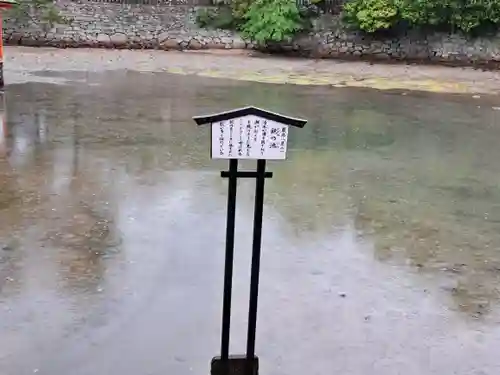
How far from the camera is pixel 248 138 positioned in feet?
10.3

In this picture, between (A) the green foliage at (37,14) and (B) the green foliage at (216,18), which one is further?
(B) the green foliage at (216,18)

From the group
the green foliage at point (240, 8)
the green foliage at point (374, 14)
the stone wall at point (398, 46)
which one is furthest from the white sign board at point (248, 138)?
the green foliage at point (240, 8)

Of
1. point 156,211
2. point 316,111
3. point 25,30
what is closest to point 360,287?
point 156,211

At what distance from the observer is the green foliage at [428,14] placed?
752 inches

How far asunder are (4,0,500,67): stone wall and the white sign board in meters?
17.6

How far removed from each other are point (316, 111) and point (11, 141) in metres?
4.97

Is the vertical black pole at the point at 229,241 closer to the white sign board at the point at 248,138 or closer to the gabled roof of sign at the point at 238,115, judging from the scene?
the white sign board at the point at 248,138

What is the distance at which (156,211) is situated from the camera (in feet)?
19.2

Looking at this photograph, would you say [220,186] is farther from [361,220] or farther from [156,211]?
[361,220]

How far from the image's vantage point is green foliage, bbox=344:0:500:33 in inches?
752

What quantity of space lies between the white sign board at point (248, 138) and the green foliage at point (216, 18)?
18652 mm

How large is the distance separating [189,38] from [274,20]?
296cm

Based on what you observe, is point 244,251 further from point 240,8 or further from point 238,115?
point 240,8

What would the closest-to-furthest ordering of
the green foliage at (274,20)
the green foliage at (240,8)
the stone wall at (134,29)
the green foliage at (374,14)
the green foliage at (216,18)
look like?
the green foliage at (374,14) < the green foliage at (274,20) < the green foliage at (240,8) < the stone wall at (134,29) < the green foliage at (216,18)
